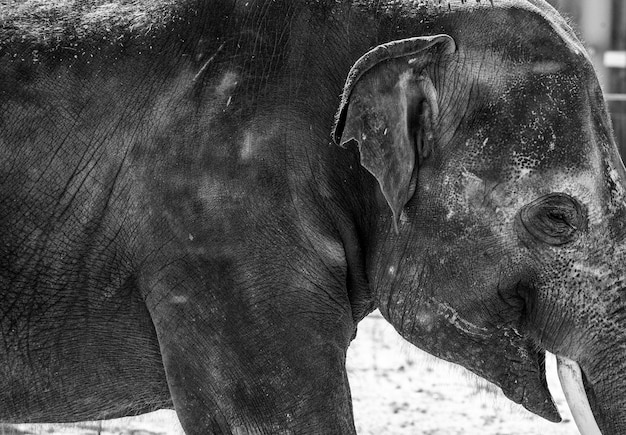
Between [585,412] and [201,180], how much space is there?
3.74 ft

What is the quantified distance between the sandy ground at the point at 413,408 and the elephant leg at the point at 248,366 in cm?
200

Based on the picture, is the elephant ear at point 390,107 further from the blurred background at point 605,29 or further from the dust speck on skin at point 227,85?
the blurred background at point 605,29

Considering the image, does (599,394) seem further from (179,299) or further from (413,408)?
(413,408)

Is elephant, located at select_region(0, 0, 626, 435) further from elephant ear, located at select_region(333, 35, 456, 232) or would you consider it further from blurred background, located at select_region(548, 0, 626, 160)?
blurred background, located at select_region(548, 0, 626, 160)

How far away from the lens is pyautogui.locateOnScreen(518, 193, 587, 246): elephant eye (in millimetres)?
3248

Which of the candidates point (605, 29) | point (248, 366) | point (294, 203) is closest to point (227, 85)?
point (294, 203)

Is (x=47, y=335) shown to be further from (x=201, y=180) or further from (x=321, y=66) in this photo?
(x=321, y=66)

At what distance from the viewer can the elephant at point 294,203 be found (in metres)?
3.23

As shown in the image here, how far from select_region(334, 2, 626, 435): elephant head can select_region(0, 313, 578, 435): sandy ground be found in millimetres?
1820

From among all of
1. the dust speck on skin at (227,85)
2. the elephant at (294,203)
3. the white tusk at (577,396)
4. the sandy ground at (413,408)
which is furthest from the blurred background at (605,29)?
the dust speck on skin at (227,85)

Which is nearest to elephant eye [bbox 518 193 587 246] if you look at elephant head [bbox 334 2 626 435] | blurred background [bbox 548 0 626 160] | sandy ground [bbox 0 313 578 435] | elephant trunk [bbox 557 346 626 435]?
elephant head [bbox 334 2 626 435]

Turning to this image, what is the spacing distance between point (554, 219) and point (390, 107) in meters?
0.50

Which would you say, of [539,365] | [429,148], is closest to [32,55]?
[429,148]

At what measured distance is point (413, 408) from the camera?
237 inches
